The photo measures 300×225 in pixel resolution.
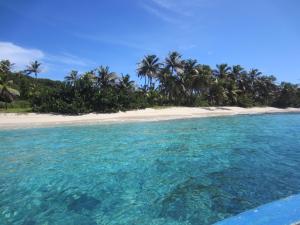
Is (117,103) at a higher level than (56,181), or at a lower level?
higher

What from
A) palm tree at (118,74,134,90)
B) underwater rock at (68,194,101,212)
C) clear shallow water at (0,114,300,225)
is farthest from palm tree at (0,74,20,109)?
underwater rock at (68,194,101,212)

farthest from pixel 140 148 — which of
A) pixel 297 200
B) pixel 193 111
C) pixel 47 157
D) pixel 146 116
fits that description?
pixel 193 111

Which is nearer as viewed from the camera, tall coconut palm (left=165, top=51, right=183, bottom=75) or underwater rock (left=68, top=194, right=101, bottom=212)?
underwater rock (left=68, top=194, right=101, bottom=212)

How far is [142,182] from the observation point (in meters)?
8.38

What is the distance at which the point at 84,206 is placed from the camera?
21.2 ft

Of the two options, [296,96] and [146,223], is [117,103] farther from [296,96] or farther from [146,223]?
[296,96]

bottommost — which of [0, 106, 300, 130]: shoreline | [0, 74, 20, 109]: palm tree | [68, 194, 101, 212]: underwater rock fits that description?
[68, 194, 101, 212]: underwater rock

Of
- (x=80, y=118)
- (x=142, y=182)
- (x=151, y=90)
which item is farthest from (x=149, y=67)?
(x=142, y=182)

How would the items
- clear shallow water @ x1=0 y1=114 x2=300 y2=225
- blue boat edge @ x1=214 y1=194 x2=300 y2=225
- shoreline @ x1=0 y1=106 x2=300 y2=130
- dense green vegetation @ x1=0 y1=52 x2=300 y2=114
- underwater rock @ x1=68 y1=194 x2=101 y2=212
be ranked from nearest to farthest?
1. blue boat edge @ x1=214 y1=194 x2=300 y2=225
2. clear shallow water @ x1=0 y1=114 x2=300 y2=225
3. underwater rock @ x1=68 y1=194 x2=101 y2=212
4. shoreline @ x1=0 y1=106 x2=300 y2=130
5. dense green vegetation @ x1=0 y1=52 x2=300 y2=114

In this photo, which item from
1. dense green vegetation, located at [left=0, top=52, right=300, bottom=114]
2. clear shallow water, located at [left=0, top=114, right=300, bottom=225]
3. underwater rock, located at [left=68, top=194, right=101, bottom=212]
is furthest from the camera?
dense green vegetation, located at [left=0, top=52, right=300, bottom=114]

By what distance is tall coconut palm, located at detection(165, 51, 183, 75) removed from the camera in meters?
50.9

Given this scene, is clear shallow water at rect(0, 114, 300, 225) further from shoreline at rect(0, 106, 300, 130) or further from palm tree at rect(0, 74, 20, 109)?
palm tree at rect(0, 74, 20, 109)

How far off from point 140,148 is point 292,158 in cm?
641

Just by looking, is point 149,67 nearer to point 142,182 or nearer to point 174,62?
point 174,62
